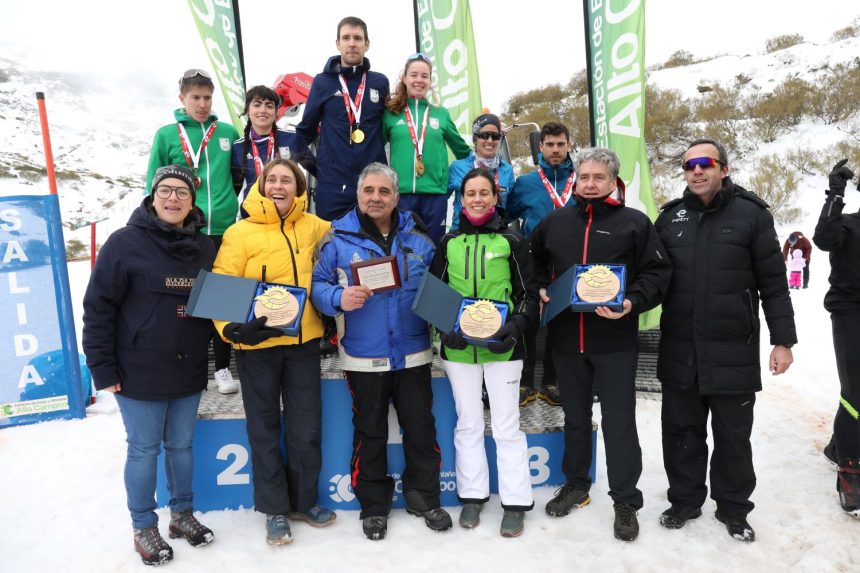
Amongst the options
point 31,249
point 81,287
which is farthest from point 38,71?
point 31,249

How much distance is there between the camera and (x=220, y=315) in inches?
101

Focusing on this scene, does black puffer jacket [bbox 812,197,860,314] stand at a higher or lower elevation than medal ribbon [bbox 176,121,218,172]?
lower

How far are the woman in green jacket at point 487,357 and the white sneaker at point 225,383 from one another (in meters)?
1.64

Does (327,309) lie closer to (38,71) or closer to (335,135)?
(335,135)

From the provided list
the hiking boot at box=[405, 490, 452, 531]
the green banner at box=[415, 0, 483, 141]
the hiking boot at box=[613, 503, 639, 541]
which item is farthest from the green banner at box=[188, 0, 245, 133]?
the hiking boot at box=[613, 503, 639, 541]

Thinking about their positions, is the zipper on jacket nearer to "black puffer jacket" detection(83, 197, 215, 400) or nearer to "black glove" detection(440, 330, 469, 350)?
"black glove" detection(440, 330, 469, 350)

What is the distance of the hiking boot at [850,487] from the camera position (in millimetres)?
3135

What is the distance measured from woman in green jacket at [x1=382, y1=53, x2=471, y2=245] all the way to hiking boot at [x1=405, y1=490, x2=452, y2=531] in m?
1.80

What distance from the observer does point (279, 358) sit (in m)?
2.91

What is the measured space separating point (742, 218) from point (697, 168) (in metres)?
0.36

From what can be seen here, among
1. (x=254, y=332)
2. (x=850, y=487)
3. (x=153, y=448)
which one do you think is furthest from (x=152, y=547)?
(x=850, y=487)

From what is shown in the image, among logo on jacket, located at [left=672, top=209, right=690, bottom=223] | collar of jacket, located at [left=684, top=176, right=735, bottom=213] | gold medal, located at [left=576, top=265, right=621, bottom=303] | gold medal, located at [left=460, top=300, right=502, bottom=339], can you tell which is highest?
collar of jacket, located at [left=684, top=176, right=735, bottom=213]

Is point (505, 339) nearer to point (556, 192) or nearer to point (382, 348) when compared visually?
point (382, 348)

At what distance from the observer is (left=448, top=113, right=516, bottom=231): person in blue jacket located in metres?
3.79
